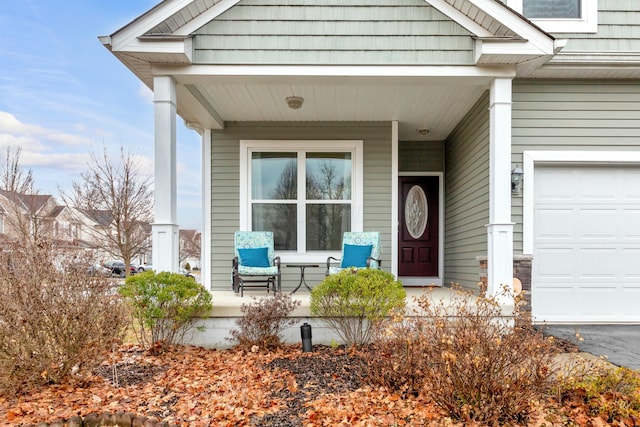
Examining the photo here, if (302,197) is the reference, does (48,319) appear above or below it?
below

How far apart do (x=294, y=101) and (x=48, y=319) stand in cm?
370

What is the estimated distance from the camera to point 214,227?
259 inches

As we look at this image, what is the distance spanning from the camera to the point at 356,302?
4172mm

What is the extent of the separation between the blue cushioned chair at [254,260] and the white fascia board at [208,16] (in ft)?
8.95

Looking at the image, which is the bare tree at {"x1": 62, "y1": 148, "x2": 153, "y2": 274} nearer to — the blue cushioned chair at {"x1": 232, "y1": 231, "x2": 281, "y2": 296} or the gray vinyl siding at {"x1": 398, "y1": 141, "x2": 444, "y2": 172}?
the blue cushioned chair at {"x1": 232, "y1": 231, "x2": 281, "y2": 296}

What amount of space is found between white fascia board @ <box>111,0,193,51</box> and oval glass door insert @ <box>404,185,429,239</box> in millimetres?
4922

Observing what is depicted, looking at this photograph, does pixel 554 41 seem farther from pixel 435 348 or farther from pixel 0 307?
pixel 0 307

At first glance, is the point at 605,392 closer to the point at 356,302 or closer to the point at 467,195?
the point at 356,302

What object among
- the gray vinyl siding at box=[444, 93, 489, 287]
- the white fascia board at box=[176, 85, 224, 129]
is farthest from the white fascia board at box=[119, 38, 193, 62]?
the gray vinyl siding at box=[444, 93, 489, 287]

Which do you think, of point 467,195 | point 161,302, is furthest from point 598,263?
point 161,302

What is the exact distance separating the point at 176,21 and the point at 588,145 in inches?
194

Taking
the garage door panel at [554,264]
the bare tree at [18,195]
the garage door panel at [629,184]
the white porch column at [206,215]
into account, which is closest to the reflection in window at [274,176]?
the white porch column at [206,215]

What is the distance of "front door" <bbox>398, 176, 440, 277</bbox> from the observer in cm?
767

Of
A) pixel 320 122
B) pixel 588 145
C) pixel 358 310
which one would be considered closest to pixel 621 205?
pixel 588 145
